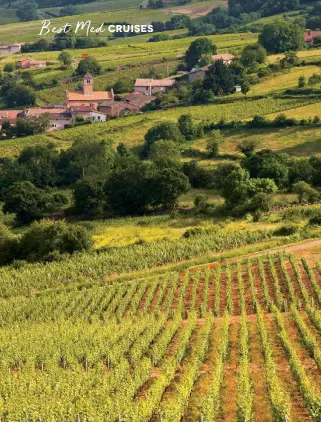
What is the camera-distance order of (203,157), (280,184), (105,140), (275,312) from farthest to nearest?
(105,140) < (203,157) < (280,184) < (275,312)

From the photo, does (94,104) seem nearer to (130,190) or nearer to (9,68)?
(9,68)

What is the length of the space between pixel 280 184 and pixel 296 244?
2036 cm

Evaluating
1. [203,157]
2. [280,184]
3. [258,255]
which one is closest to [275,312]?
[258,255]

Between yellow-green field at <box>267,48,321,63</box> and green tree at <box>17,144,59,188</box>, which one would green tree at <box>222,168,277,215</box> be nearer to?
green tree at <box>17,144,59,188</box>

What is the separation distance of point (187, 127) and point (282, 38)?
153 feet

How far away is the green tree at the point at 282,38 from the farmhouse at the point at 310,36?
10.5m

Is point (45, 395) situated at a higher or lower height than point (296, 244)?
higher

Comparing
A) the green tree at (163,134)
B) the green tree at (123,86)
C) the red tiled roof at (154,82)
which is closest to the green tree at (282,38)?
the red tiled roof at (154,82)

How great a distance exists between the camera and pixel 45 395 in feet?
90.8

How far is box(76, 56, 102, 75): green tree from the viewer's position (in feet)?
492

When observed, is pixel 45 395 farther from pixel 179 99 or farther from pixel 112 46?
pixel 112 46

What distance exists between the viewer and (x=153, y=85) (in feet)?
440

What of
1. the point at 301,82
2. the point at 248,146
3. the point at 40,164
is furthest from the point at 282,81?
the point at 40,164

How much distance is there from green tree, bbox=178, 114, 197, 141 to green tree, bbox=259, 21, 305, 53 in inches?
1744
